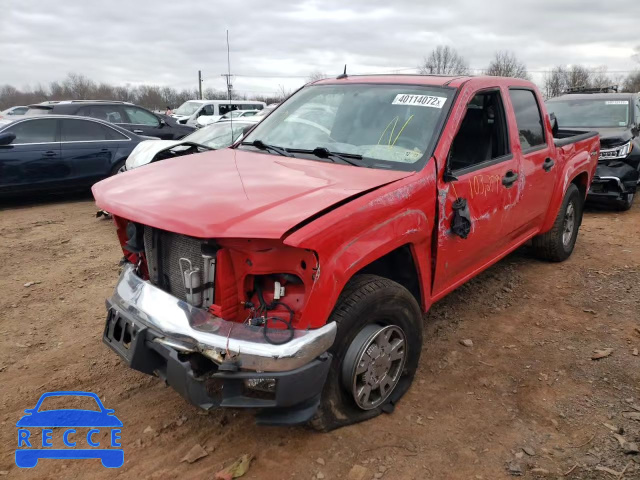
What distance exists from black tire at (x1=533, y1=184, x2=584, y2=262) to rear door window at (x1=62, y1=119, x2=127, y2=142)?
7.24 metres

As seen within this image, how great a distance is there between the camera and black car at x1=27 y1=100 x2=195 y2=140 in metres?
10.6

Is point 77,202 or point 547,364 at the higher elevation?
point 77,202

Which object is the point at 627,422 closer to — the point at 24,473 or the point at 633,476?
the point at 633,476

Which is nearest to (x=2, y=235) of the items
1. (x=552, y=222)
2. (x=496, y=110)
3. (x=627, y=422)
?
(x=496, y=110)

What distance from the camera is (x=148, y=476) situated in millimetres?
→ 2514

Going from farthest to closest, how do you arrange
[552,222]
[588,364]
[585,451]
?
1. [552,222]
2. [588,364]
3. [585,451]

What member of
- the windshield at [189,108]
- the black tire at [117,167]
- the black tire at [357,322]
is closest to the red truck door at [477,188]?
the black tire at [357,322]

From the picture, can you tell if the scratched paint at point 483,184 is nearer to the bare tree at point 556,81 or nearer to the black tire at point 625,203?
the black tire at point 625,203

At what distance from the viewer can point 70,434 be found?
111 inches

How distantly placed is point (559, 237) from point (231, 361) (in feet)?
14.1

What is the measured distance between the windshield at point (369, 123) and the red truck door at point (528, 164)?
103 centimetres

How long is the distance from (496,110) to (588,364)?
2.03 meters

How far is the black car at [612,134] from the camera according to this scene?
762cm

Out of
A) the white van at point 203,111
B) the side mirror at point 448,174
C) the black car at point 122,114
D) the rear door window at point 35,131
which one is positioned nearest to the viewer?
the side mirror at point 448,174
